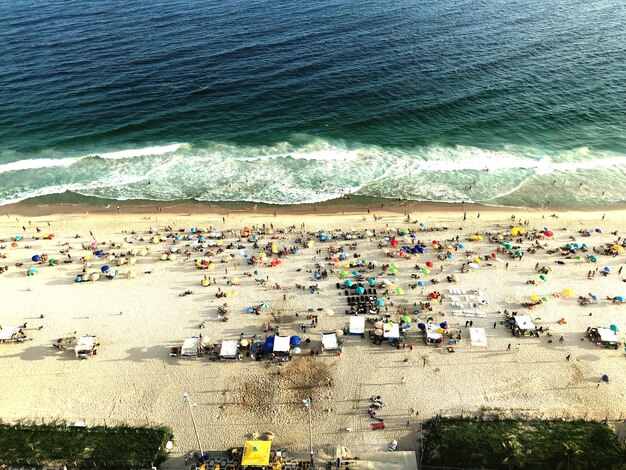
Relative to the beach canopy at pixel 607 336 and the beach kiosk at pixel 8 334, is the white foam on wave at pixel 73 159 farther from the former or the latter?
the beach canopy at pixel 607 336

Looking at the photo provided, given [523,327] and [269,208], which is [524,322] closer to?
[523,327]

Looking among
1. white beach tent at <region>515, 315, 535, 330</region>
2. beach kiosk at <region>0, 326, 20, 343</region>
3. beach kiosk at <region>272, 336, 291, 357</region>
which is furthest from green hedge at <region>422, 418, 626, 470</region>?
beach kiosk at <region>0, 326, 20, 343</region>

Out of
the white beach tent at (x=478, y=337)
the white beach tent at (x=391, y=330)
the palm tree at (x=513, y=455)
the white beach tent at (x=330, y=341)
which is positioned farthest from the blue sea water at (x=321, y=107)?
the palm tree at (x=513, y=455)

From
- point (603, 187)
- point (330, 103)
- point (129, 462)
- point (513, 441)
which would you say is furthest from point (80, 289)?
point (603, 187)

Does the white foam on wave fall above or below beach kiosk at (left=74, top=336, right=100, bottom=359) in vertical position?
above

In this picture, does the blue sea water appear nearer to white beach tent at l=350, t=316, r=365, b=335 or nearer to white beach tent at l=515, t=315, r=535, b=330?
white beach tent at l=515, t=315, r=535, b=330
